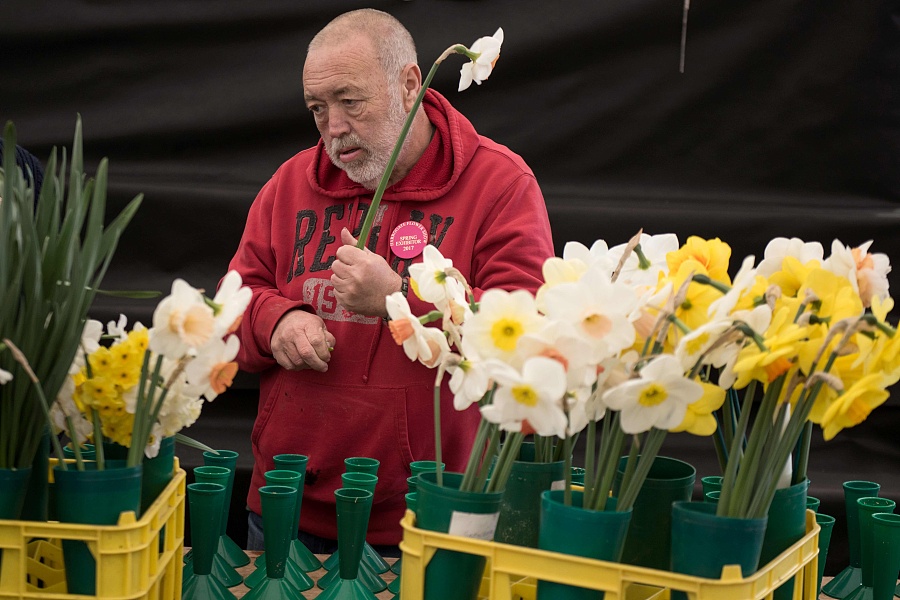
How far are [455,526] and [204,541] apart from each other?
37 centimetres

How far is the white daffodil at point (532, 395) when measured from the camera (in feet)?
2.69

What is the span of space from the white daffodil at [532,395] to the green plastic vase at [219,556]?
489 millimetres

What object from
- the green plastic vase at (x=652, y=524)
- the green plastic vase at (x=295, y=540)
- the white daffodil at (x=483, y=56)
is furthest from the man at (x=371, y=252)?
the green plastic vase at (x=652, y=524)

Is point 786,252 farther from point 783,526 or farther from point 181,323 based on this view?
point 181,323

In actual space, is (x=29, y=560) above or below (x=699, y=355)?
below

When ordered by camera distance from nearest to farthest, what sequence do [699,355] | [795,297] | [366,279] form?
[699,355] → [795,297] → [366,279]

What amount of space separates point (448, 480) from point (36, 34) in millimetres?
1995

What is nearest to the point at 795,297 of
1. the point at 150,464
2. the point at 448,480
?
the point at 448,480

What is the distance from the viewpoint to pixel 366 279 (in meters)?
1.63

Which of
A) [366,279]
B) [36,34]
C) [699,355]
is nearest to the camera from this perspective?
[699,355]

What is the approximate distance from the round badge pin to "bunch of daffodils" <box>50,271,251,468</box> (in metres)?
0.80

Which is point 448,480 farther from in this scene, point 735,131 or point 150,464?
point 735,131

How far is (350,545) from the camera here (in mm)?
1132

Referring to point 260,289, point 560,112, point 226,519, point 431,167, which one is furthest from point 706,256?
point 560,112
